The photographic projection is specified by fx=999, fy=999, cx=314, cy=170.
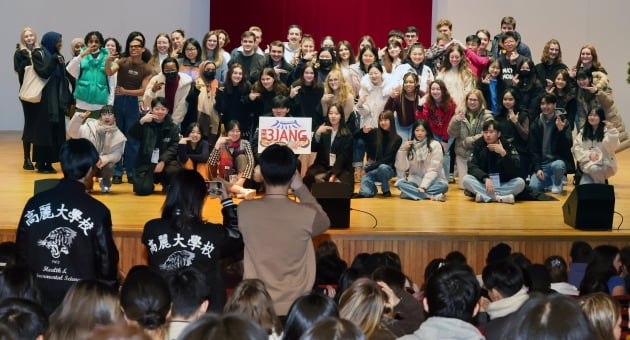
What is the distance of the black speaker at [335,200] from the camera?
25.3ft

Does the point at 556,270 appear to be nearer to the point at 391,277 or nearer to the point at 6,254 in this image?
the point at 391,277

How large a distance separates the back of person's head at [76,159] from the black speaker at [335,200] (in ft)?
11.1

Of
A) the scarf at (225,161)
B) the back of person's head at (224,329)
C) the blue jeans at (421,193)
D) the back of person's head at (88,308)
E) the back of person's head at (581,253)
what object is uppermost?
the back of person's head at (224,329)

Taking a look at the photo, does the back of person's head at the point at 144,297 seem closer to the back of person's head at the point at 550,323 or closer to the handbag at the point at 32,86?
the back of person's head at the point at 550,323

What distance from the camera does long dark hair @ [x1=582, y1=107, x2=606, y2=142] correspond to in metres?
9.84

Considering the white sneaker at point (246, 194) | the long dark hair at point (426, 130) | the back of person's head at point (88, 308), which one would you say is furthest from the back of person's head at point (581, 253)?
the back of person's head at point (88, 308)

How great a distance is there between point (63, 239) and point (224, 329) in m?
2.40

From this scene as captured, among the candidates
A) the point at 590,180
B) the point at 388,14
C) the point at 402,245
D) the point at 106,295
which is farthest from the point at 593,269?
the point at 388,14

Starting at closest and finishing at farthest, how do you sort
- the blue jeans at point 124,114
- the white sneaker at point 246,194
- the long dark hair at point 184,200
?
the long dark hair at point 184,200
the white sneaker at point 246,194
the blue jeans at point 124,114

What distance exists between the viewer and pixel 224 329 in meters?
2.22

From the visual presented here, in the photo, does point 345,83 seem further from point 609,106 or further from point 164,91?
point 609,106

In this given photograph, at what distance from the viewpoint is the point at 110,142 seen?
31.2 feet

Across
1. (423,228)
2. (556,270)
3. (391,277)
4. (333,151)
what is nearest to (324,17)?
(333,151)

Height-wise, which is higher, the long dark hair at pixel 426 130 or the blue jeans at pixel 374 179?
the long dark hair at pixel 426 130
